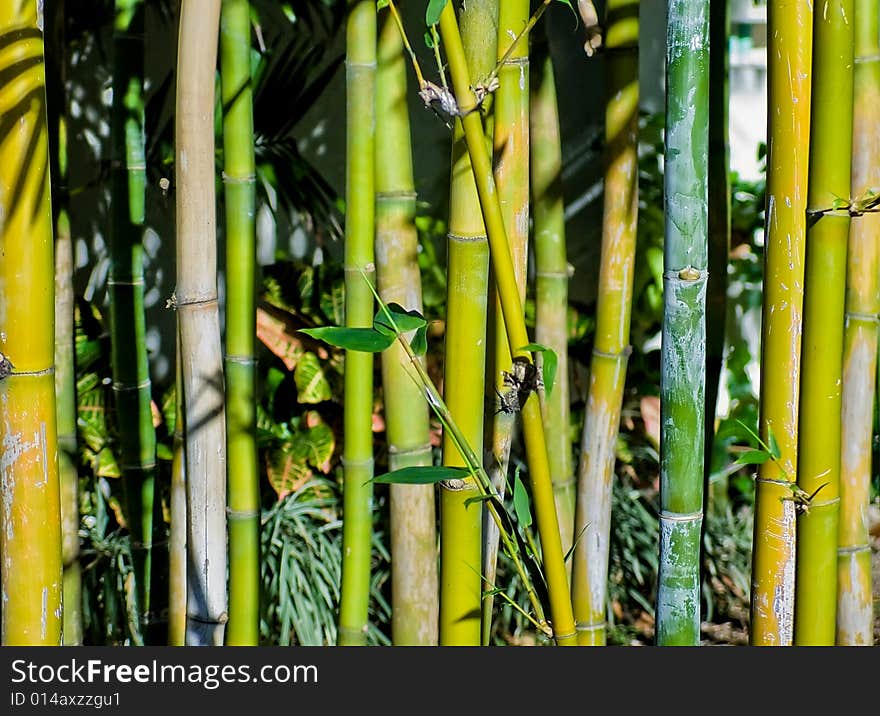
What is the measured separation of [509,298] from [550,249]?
0.52 metres

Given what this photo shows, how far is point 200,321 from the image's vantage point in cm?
88

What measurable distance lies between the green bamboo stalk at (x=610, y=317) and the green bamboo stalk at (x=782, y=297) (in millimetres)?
227

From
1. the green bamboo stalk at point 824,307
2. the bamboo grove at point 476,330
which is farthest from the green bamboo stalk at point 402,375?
the green bamboo stalk at point 824,307

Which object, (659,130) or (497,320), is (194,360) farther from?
(659,130)

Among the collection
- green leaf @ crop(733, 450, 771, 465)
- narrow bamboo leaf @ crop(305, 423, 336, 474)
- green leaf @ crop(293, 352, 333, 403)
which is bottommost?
green leaf @ crop(733, 450, 771, 465)

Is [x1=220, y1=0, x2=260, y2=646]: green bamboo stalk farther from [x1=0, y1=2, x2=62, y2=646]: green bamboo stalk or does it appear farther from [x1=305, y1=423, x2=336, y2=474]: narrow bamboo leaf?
[x1=305, y1=423, x2=336, y2=474]: narrow bamboo leaf

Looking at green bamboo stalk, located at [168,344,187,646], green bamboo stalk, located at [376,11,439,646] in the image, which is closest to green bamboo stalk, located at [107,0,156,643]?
green bamboo stalk, located at [168,344,187,646]

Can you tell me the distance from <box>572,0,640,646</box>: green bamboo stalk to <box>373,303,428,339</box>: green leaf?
44cm

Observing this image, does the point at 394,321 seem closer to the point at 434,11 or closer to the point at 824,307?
the point at 434,11

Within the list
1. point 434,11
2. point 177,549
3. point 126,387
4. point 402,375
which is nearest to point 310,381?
point 126,387

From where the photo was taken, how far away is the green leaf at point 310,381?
213cm

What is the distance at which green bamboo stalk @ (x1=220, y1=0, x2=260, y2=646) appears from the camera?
976mm

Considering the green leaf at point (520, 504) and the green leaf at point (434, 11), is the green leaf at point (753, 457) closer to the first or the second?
the green leaf at point (520, 504)

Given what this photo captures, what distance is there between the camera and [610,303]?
1.04 metres
